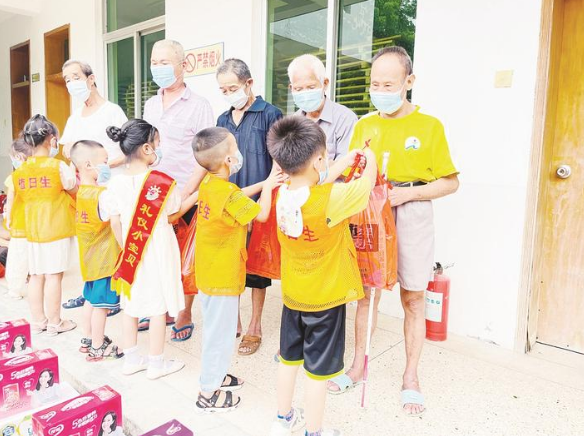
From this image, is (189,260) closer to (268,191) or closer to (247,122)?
(268,191)

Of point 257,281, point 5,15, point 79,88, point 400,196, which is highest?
point 5,15

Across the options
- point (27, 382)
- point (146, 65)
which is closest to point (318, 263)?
point (27, 382)

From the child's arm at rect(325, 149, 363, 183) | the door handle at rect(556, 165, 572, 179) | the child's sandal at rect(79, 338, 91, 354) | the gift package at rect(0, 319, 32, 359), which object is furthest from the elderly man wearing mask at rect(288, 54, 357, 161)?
the gift package at rect(0, 319, 32, 359)

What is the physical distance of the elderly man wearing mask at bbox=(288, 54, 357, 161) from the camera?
2.08 m

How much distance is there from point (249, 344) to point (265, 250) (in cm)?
62

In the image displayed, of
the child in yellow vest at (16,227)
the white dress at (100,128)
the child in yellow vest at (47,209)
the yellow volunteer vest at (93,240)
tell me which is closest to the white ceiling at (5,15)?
the child in yellow vest at (16,227)

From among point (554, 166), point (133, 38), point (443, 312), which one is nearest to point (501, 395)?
point (443, 312)

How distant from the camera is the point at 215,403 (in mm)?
1869

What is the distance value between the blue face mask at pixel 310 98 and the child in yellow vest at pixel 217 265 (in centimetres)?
44

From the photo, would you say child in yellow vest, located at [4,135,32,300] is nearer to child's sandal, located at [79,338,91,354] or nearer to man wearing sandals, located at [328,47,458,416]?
child's sandal, located at [79,338,91,354]

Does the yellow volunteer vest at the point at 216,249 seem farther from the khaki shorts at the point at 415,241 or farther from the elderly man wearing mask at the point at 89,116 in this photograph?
the elderly man wearing mask at the point at 89,116

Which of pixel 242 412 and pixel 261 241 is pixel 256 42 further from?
pixel 242 412

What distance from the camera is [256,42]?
3693 millimetres

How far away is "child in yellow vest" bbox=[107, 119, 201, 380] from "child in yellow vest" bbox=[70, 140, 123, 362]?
0.59ft
